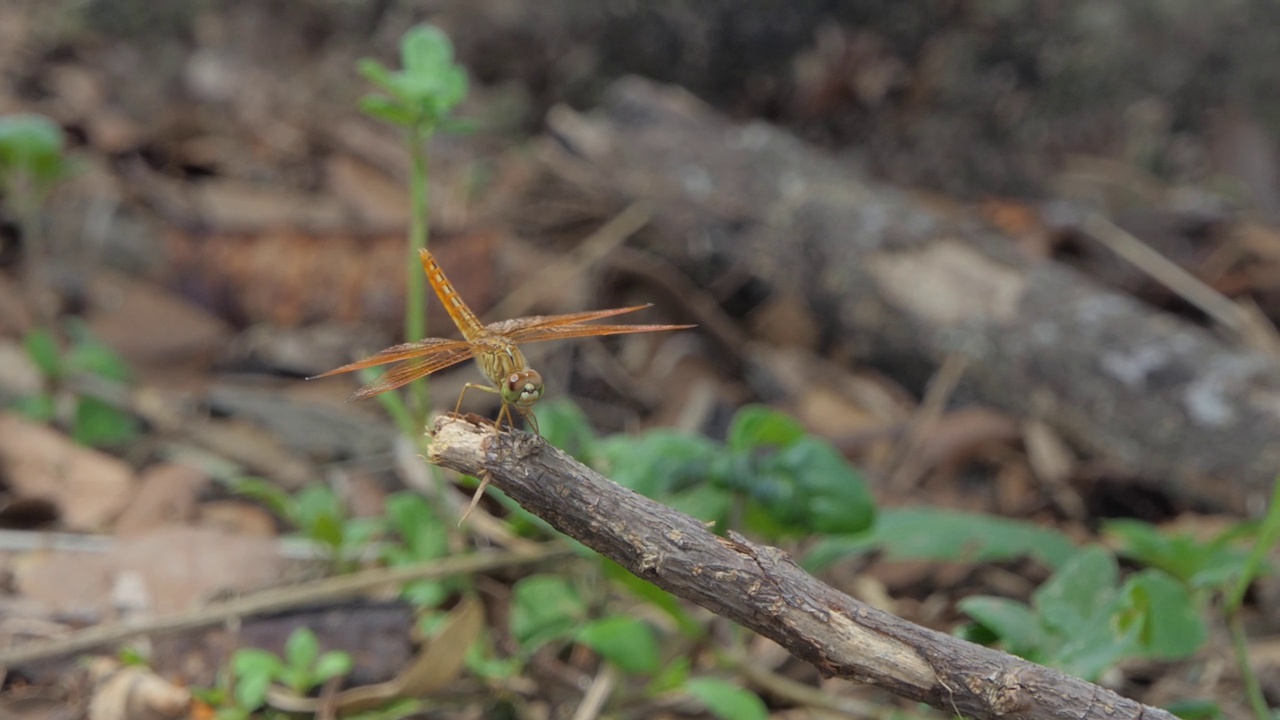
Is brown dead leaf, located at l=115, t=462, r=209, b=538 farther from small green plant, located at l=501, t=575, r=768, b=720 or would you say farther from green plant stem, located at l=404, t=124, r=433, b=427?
small green plant, located at l=501, t=575, r=768, b=720

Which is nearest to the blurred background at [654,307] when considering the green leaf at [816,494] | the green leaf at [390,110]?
the green leaf at [816,494]

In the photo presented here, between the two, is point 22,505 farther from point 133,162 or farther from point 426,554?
point 133,162

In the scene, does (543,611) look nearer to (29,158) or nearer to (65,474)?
(65,474)

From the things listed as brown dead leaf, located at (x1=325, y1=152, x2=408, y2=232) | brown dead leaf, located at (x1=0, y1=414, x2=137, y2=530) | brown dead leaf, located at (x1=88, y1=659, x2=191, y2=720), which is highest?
brown dead leaf, located at (x1=325, y1=152, x2=408, y2=232)

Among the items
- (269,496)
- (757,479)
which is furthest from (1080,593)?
(269,496)

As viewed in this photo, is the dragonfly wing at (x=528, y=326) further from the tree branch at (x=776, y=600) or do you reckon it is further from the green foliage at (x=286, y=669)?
the green foliage at (x=286, y=669)

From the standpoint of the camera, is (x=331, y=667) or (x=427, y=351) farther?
(x=331, y=667)

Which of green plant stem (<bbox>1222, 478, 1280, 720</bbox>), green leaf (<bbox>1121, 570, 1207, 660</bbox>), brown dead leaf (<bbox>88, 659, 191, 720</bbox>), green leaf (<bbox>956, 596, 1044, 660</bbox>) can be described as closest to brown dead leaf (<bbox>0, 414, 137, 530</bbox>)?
brown dead leaf (<bbox>88, 659, 191, 720</bbox>)

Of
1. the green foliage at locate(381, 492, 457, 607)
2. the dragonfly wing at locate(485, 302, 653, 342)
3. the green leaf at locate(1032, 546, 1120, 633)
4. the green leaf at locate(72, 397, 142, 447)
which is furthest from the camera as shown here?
the green leaf at locate(72, 397, 142, 447)
